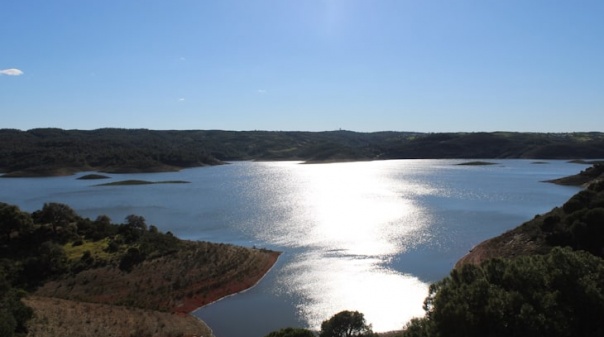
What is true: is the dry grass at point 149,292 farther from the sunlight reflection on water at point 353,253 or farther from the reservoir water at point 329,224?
the sunlight reflection on water at point 353,253

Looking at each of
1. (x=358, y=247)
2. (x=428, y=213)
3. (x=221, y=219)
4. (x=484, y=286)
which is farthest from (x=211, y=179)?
(x=484, y=286)

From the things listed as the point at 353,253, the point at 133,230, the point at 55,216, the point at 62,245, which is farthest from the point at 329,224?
the point at 62,245

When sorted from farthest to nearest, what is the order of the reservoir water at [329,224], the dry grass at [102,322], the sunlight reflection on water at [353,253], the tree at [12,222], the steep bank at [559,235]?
the tree at [12,222]
the steep bank at [559,235]
the reservoir water at [329,224]
the sunlight reflection on water at [353,253]
the dry grass at [102,322]

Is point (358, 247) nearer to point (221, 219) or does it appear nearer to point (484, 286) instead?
point (221, 219)

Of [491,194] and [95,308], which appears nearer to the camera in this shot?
[95,308]

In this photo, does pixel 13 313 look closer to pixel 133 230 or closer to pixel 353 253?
pixel 133 230

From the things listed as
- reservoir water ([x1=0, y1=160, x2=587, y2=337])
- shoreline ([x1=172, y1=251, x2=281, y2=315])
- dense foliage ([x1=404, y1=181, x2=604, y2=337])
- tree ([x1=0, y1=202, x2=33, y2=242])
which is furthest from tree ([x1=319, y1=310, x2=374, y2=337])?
tree ([x1=0, y1=202, x2=33, y2=242])

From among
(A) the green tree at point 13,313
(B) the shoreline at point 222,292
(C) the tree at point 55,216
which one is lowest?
(B) the shoreline at point 222,292

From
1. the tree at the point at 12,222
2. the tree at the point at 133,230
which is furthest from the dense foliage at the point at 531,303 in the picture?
the tree at the point at 12,222
